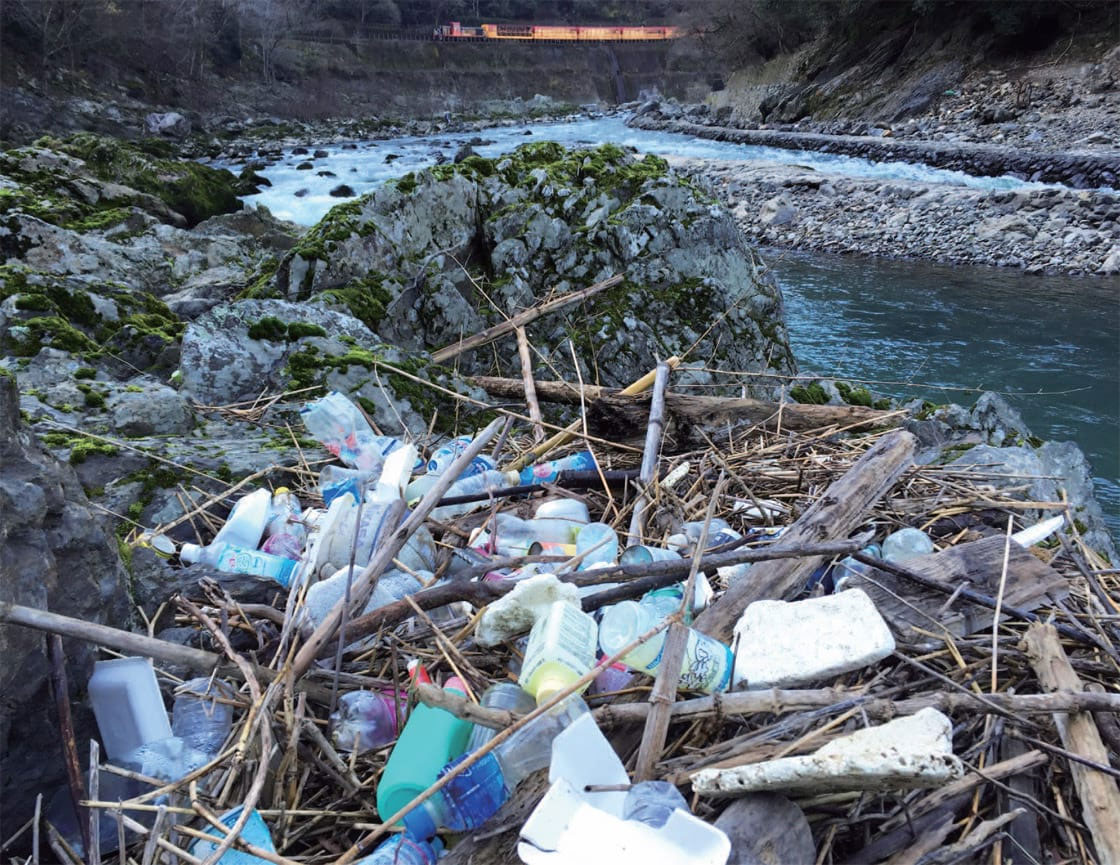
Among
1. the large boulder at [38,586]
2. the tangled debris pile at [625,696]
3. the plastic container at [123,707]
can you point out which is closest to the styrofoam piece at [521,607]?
the tangled debris pile at [625,696]

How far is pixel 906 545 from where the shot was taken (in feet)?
7.10

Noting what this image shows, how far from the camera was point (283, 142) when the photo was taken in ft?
104

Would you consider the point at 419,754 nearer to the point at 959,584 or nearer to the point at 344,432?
the point at 959,584

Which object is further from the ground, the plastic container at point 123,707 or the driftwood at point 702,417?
the driftwood at point 702,417

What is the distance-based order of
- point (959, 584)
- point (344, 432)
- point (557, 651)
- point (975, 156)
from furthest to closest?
1. point (975, 156)
2. point (344, 432)
3. point (959, 584)
4. point (557, 651)

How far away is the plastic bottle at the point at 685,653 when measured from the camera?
5.26 feet

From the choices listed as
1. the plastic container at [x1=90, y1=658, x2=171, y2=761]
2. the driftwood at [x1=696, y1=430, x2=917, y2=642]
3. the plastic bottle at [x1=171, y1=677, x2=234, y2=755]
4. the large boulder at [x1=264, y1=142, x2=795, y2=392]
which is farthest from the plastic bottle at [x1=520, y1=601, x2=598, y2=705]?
the large boulder at [x1=264, y1=142, x2=795, y2=392]

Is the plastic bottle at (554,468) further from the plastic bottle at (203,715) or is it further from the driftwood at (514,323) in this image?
the driftwood at (514,323)

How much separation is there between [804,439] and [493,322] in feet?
7.39

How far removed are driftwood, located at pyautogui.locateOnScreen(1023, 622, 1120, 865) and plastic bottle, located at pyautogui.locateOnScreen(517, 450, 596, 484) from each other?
4.93 feet

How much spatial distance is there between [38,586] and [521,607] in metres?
0.99

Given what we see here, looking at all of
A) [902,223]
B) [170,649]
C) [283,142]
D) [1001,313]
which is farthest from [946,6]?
[170,649]

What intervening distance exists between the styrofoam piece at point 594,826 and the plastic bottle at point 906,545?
1.17 meters

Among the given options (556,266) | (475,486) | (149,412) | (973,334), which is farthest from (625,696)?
(973,334)
